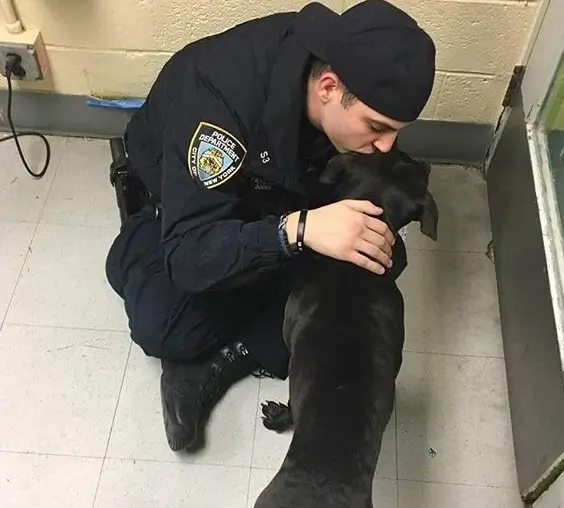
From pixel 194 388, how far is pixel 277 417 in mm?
152

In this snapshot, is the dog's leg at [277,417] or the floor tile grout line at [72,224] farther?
the floor tile grout line at [72,224]

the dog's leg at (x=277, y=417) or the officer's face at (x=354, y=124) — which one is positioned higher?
the officer's face at (x=354, y=124)

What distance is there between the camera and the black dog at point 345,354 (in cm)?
96

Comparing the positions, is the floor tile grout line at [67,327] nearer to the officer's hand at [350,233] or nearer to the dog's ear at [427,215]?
the officer's hand at [350,233]

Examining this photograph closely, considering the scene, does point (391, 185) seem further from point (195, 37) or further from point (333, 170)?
point (195, 37)

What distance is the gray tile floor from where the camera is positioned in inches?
53.2

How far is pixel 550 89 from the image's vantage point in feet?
4.88

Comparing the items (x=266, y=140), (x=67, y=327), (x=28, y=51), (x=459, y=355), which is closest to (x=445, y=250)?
(x=459, y=355)

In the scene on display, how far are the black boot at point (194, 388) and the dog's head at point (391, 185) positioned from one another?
0.44 meters

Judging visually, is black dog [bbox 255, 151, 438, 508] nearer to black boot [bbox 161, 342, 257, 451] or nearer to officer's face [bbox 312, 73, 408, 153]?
officer's face [bbox 312, 73, 408, 153]

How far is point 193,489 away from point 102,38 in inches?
35.7

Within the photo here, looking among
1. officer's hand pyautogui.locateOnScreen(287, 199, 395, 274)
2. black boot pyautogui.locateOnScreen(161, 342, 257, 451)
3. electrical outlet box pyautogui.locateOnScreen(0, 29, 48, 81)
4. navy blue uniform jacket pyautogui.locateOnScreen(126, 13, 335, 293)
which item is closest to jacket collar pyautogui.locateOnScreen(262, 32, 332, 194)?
navy blue uniform jacket pyautogui.locateOnScreen(126, 13, 335, 293)

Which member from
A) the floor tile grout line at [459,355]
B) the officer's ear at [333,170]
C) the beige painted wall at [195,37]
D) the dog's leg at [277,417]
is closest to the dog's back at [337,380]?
the officer's ear at [333,170]

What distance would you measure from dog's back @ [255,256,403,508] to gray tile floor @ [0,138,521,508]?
1.11ft
